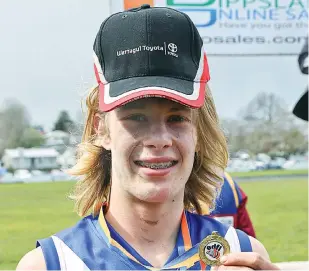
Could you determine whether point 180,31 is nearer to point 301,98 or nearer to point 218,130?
point 218,130

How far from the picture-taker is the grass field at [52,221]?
605 cm

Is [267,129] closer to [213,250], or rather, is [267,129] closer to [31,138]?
→ [31,138]

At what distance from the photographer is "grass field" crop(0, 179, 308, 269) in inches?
238

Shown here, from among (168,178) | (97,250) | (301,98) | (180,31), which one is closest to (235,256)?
(168,178)

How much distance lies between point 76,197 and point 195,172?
394 millimetres

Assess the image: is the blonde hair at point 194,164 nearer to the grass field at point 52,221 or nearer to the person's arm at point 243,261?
the person's arm at point 243,261

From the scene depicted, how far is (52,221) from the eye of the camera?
6.94 metres

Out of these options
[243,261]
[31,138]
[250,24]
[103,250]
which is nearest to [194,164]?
[103,250]

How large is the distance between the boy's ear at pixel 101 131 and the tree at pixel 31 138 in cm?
506

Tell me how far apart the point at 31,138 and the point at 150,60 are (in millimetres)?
5508

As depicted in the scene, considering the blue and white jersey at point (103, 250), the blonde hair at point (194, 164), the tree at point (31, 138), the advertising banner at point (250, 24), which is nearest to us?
the blue and white jersey at point (103, 250)

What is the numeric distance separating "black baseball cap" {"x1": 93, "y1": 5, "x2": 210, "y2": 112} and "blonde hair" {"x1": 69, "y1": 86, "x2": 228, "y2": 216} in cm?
16

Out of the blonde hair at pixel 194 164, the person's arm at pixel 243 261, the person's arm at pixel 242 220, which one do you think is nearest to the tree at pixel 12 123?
the person's arm at pixel 242 220

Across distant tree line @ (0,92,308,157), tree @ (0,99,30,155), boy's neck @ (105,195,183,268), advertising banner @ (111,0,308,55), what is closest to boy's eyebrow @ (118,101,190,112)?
boy's neck @ (105,195,183,268)
